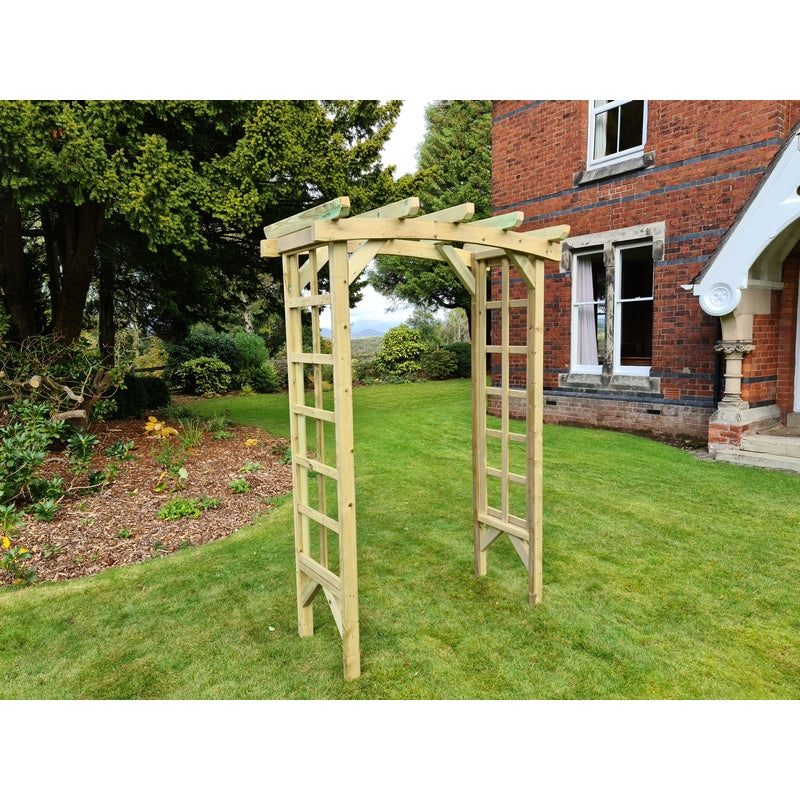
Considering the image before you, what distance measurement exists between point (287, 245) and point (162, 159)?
16.7 ft

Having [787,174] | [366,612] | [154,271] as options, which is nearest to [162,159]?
[154,271]

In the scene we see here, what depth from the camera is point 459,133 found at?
24.1 m

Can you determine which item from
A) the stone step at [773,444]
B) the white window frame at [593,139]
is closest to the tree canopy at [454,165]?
the white window frame at [593,139]

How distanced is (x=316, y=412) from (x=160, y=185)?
5498mm

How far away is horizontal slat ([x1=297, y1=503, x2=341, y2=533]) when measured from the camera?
3.15m

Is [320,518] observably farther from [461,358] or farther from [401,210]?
[461,358]

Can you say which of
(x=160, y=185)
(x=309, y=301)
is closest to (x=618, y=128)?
(x=160, y=185)

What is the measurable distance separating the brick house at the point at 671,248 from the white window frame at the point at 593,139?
0.06 ft

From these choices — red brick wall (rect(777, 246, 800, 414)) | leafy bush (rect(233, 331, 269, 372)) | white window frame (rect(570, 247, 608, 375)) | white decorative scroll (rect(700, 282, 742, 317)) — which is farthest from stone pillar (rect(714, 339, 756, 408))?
leafy bush (rect(233, 331, 269, 372))

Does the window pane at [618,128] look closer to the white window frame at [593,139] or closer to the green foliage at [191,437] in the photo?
the white window frame at [593,139]

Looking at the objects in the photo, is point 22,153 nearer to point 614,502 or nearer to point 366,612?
point 366,612

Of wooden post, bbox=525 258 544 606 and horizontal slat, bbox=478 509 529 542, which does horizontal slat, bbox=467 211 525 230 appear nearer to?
wooden post, bbox=525 258 544 606

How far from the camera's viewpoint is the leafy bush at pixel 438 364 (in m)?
20.6

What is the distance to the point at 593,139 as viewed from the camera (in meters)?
9.89
